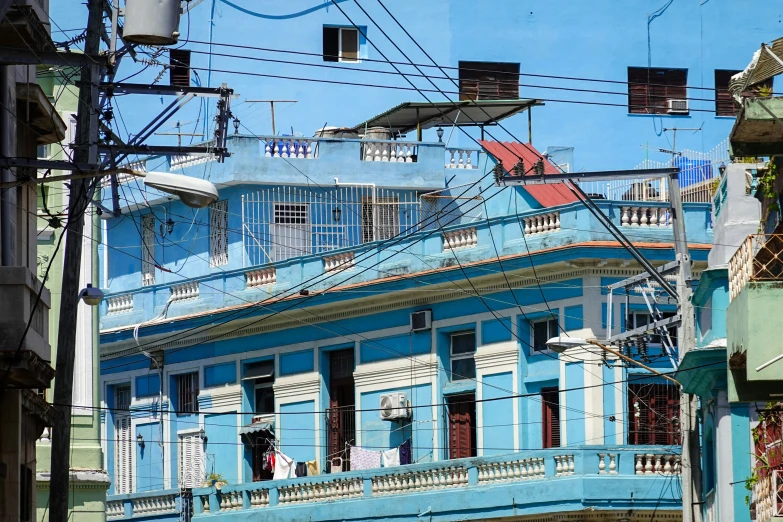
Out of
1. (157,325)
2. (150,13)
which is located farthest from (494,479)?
(150,13)

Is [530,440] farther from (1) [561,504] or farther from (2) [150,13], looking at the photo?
(2) [150,13]

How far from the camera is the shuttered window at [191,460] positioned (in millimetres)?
41469

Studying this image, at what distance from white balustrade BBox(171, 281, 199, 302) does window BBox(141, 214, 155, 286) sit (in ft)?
3.91

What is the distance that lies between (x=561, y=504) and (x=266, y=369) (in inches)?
339

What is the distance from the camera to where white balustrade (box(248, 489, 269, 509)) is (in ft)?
128

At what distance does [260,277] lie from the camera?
133 feet

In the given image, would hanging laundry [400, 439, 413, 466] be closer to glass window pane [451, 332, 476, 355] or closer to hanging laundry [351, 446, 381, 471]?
hanging laundry [351, 446, 381, 471]

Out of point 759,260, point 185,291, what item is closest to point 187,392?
point 185,291

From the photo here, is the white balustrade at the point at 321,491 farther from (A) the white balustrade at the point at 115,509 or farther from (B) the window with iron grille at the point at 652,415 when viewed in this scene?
(B) the window with iron grille at the point at 652,415

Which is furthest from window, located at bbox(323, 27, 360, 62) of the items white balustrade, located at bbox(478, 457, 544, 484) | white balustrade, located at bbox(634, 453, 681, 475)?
white balustrade, located at bbox(634, 453, 681, 475)

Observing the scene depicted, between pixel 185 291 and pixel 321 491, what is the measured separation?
606cm

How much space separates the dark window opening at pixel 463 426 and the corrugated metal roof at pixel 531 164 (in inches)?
153

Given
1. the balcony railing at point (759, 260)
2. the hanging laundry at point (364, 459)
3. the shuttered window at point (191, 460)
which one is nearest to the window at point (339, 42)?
the shuttered window at point (191, 460)

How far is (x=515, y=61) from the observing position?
4569 centimetres
